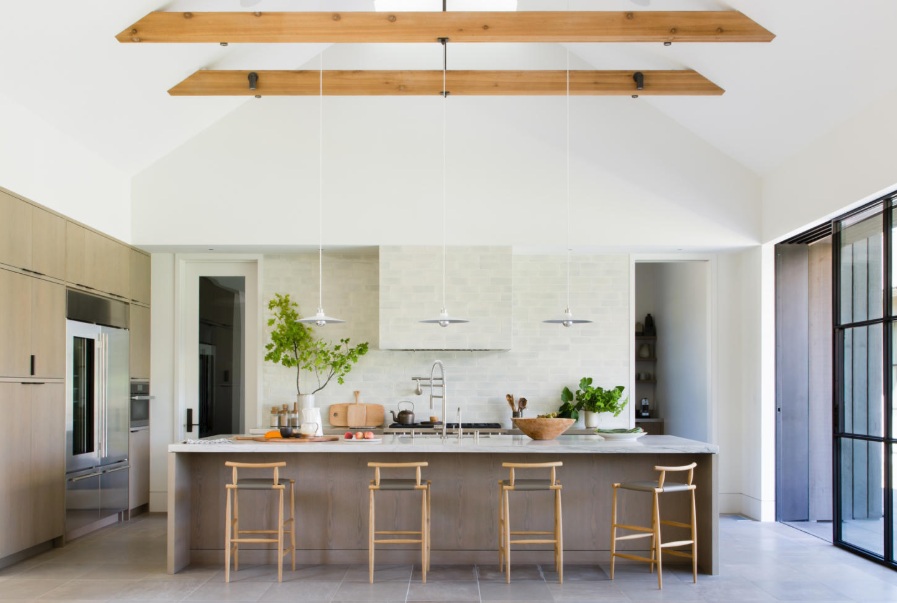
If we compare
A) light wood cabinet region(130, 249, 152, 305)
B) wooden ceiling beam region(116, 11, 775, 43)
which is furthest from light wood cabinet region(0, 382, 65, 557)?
wooden ceiling beam region(116, 11, 775, 43)

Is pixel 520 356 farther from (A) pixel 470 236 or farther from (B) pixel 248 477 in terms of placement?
(B) pixel 248 477

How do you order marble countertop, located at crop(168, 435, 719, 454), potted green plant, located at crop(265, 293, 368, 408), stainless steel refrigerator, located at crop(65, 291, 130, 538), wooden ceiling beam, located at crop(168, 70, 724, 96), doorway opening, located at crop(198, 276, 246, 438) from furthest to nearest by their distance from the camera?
doorway opening, located at crop(198, 276, 246, 438)
potted green plant, located at crop(265, 293, 368, 408)
wooden ceiling beam, located at crop(168, 70, 724, 96)
stainless steel refrigerator, located at crop(65, 291, 130, 538)
marble countertop, located at crop(168, 435, 719, 454)

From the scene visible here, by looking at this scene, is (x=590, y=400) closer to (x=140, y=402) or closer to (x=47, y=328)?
(x=140, y=402)

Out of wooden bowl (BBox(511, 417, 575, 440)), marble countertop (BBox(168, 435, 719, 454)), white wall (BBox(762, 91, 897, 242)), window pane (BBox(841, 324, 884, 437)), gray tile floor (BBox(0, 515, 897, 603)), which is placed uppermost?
white wall (BBox(762, 91, 897, 242))

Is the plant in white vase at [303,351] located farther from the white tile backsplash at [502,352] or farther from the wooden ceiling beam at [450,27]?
the wooden ceiling beam at [450,27]

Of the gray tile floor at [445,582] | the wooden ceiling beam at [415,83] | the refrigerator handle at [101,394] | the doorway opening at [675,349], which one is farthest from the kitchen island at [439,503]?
the wooden ceiling beam at [415,83]

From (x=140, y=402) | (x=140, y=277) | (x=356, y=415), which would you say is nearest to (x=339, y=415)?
(x=356, y=415)

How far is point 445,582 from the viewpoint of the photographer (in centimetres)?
572

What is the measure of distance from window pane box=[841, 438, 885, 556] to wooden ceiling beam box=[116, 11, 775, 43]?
331 cm

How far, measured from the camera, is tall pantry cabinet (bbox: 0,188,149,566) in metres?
6.04

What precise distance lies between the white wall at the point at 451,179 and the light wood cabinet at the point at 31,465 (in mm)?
2256

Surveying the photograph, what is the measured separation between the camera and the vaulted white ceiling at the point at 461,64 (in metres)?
5.74

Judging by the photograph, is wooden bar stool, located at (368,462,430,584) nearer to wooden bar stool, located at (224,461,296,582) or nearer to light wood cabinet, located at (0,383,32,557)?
wooden bar stool, located at (224,461,296,582)

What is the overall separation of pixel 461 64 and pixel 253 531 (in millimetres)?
5122
